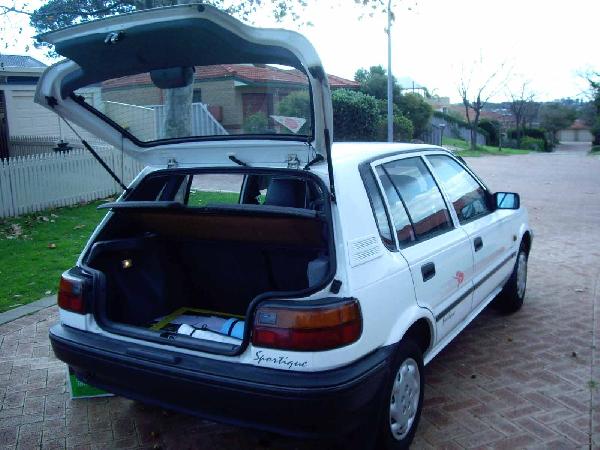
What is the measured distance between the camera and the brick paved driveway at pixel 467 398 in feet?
11.1

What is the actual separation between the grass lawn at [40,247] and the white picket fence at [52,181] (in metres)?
0.30

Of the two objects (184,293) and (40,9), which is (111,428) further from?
(40,9)

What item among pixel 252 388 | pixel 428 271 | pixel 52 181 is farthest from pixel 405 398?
pixel 52 181

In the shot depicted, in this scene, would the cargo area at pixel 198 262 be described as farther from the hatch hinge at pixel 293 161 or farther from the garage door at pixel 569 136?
the garage door at pixel 569 136

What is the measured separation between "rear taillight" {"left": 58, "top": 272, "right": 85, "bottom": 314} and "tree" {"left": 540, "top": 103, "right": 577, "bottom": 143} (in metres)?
59.1

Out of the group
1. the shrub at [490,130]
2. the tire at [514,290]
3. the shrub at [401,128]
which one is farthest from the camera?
the shrub at [490,130]

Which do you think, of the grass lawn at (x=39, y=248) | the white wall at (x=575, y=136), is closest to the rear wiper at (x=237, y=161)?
the grass lawn at (x=39, y=248)

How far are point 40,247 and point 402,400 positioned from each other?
6.91 meters

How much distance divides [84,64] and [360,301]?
2.06m

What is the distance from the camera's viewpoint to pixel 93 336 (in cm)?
313

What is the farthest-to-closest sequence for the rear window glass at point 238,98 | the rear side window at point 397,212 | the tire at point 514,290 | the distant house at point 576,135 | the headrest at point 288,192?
the distant house at point 576,135 → the tire at point 514,290 → the headrest at point 288,192 → the rear side window at point 397,212 → the rear window glass at point 238,98

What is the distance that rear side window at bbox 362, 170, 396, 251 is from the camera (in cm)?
309

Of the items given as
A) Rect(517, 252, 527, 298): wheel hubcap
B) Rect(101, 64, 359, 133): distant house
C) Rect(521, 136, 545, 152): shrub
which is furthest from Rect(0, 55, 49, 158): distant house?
Rect(521, 136, 545, 152): shrub

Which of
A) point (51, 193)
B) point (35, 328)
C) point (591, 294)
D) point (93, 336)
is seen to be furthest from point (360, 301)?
point (51, 193)
